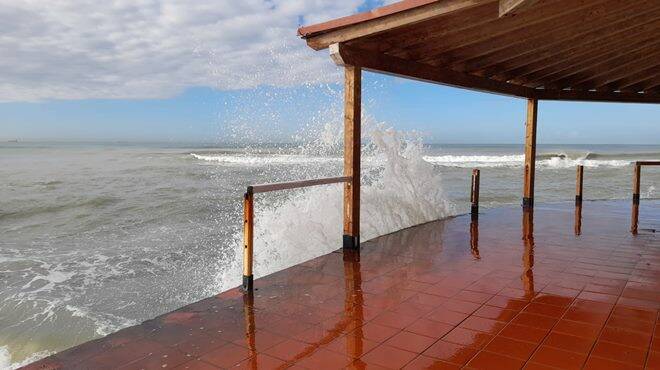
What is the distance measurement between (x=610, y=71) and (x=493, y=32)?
11.4 ft

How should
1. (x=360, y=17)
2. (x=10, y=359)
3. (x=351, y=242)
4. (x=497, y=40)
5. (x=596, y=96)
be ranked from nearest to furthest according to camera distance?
(x=10, y=359) → (x=360, y=17) → (x=497, y=40) → (x=351, y=242) → (x=596, y=96)

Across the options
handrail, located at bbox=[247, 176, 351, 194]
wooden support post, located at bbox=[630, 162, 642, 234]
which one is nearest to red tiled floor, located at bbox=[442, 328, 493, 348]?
handrail, located at bbox=[247, 176, 351, 194]

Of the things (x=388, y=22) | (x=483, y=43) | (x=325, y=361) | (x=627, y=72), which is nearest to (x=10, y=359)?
(x=325, y=361)

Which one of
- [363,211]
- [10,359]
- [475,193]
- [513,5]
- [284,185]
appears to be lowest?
[10,359]

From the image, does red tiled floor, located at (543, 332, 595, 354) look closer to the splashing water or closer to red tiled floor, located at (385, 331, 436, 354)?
red tiled floor, located at (385, 331, 436, 354)

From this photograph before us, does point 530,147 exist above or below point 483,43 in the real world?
below

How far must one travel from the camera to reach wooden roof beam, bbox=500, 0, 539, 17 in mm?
3480

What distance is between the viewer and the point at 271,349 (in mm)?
3061

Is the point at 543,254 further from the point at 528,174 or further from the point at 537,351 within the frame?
the point at 528,174

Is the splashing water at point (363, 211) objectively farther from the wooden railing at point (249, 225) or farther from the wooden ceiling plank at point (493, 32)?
the wooden ceiling plank at point (493, 32)

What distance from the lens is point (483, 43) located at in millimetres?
5590

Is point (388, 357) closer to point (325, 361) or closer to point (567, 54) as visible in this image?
point (325, 361)

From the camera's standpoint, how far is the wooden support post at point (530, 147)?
347 inches

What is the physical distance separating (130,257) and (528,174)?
24.3 feet
